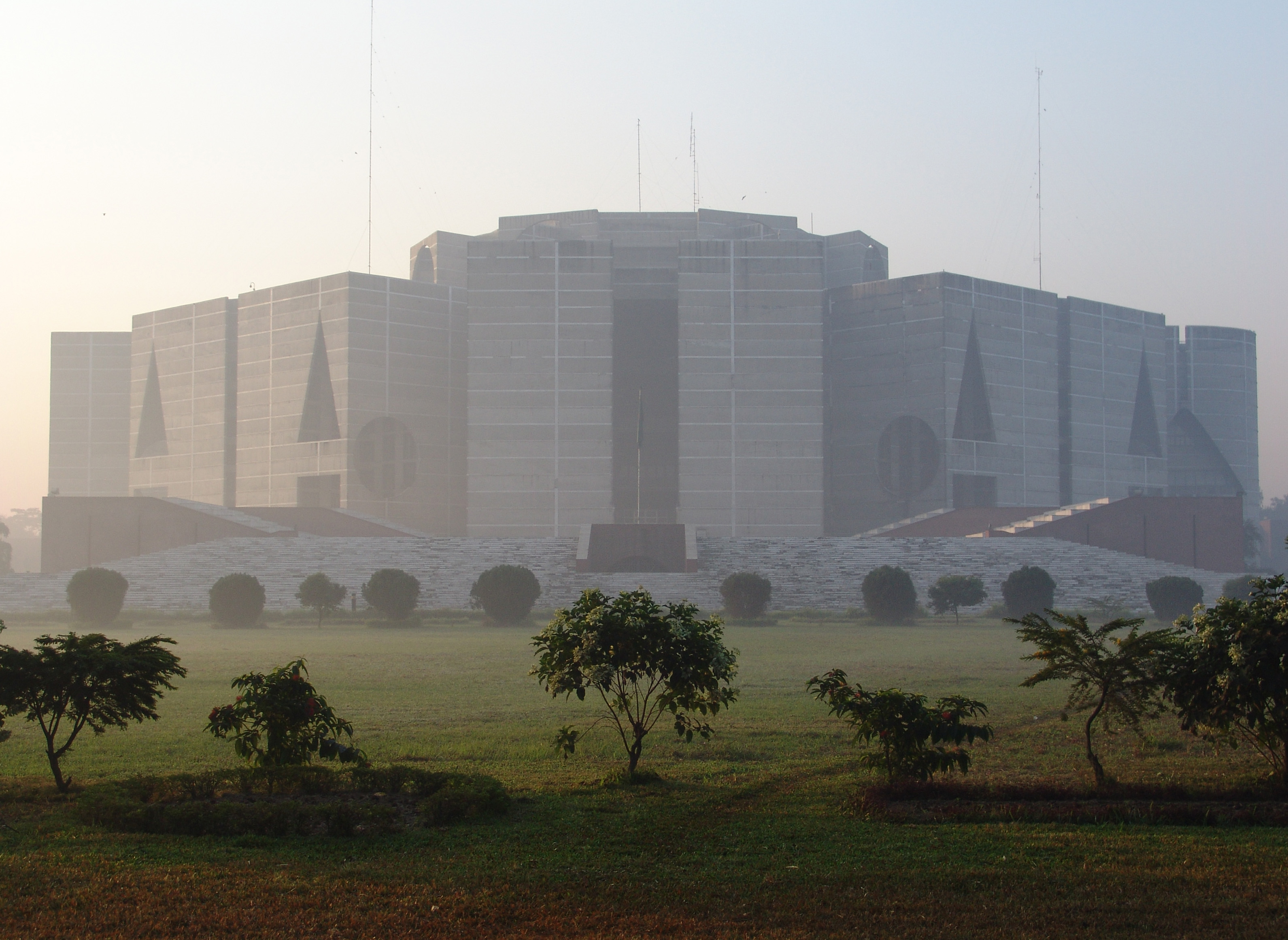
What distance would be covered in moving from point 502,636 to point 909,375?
35.5 meters

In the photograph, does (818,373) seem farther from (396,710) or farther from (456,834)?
(456,834)

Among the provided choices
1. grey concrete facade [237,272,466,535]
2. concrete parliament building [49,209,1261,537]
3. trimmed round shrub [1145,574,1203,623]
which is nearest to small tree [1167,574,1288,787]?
trimmed round shrub [1145,574,1203,623]

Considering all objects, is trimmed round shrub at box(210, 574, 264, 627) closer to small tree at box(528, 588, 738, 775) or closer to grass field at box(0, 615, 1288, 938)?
grass field at box(0, 615, 1288, 938)

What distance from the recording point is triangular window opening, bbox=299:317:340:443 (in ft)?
183

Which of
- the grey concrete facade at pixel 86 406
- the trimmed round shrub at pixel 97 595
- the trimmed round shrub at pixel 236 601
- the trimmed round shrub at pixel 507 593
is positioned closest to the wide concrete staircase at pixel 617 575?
the trimmed round shrub at pixel 507 593

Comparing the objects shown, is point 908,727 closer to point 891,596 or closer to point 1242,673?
point 1242,673

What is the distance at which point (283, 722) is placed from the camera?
333 inches

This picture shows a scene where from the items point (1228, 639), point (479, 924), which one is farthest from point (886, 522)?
point (479, 924)

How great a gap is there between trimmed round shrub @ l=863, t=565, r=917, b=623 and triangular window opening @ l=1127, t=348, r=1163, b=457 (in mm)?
39517

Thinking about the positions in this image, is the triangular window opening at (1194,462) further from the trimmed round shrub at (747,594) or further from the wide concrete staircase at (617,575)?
the trimmed round shrub at (747,594)

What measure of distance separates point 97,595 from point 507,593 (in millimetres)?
10708

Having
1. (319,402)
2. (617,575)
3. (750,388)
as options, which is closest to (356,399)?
(319,402)

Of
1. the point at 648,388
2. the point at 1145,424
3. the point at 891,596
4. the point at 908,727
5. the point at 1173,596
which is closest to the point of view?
the point at 908,727

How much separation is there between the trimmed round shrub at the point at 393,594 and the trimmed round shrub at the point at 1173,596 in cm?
1993
